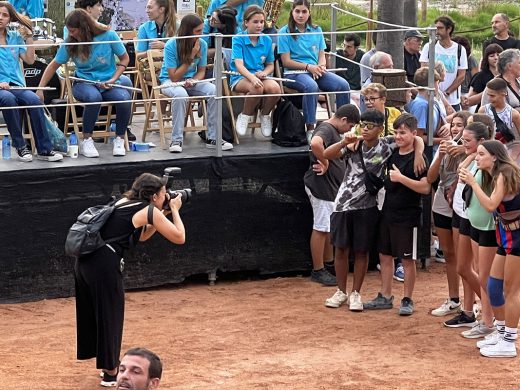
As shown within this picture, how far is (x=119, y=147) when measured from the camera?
1185 centimetres

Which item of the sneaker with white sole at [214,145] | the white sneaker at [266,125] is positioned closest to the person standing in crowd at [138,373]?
the sneaker with white sole at [214,145]

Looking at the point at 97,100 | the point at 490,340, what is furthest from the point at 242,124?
the point at 490,340

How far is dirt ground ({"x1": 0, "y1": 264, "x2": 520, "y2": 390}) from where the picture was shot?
949 centimetres

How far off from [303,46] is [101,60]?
7.10 ft

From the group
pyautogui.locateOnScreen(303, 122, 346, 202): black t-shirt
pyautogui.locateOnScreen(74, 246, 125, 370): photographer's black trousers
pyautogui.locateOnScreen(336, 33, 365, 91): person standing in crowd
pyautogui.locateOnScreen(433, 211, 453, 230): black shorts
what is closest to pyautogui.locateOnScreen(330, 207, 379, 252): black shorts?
pyautogui.locateOnScreen(433, 211, 453, 230): black shorts

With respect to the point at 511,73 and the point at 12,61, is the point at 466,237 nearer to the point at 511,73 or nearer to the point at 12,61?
the point at 511,73

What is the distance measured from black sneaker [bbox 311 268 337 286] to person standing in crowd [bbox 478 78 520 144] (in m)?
2.18

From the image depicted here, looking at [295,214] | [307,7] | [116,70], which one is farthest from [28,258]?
[307,7]

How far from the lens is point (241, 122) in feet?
41.0

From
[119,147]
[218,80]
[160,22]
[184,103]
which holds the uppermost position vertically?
[160,22]

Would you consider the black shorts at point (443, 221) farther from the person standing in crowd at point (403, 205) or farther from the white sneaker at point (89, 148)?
the white sneaker at point (89, 148)

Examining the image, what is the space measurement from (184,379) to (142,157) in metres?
3.05

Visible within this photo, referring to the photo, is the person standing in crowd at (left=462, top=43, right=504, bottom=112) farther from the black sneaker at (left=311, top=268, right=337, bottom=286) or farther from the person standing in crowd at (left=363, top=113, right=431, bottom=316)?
the person standing in crowd at (left=363, top=113, right=431, bottom=316)

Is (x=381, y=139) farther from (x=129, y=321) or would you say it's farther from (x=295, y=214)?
(x=129, y=321)
